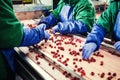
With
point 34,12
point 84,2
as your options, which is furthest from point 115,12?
point 34,12

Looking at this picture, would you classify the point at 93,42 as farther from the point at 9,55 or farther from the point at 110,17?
the point at 9,55

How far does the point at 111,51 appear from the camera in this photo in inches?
87.3

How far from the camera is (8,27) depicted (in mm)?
1785

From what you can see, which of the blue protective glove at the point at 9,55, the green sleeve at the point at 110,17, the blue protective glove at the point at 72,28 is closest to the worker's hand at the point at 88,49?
the green sleeve at the point at 110,17

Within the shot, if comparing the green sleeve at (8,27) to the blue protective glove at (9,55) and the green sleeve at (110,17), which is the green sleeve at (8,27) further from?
the green sleeve at (110,17)

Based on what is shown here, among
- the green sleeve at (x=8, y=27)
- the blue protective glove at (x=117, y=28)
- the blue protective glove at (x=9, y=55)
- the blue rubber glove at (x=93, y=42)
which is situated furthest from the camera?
the blue protective glove at (x=117, y=28)

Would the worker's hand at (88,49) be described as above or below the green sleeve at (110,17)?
below

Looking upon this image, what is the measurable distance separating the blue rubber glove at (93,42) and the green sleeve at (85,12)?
584mm

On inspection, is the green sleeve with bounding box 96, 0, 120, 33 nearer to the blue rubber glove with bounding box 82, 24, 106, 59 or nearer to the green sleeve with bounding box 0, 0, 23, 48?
the blue rubber glove with bounding box 82, 24, 106, 59

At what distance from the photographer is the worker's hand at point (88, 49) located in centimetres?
205

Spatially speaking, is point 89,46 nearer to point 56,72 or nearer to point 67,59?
point 67,59

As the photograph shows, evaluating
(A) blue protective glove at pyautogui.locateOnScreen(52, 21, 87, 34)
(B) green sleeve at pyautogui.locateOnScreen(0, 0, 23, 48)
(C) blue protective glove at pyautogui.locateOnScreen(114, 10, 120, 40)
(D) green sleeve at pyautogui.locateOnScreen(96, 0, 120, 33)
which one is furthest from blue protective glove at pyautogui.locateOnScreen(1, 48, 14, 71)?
(C) blue protective glove at pyautogui.locateOnScreen(114, 10, 120, 40)

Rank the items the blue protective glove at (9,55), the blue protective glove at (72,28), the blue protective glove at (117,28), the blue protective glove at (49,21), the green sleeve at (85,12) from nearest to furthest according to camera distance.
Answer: the blue protective glove at (9,55)
the blue protective glove at (117,28)
the blue protective glove at (72,28)
the green sleeve at (85,12)
the blue protective glove at (49,21)

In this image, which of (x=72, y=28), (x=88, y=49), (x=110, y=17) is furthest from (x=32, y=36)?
(x=110, y=17)
